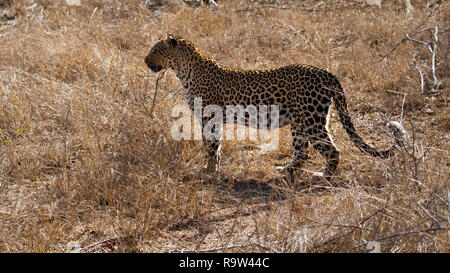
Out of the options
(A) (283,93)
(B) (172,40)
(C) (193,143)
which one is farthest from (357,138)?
(B) (172,40)


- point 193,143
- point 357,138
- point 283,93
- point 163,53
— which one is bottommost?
point 193,143

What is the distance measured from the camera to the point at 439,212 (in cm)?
369

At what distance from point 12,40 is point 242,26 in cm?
405

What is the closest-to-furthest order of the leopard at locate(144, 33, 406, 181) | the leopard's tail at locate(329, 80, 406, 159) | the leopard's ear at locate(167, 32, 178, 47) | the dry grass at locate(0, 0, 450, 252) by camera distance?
the dry grass at locate(0, 0, 450, 252), the leopard's tail at locate(329, 80, 406, 159), the leopard at locate(144, 33, 406, 181), the leopard's ear at locate(167, 32, 178, 47)

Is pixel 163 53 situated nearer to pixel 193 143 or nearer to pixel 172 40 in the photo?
pixel 172 40

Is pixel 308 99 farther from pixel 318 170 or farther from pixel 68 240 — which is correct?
pixel 68 240

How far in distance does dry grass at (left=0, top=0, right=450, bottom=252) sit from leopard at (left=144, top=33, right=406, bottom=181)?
243 mm

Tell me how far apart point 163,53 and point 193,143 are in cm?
112

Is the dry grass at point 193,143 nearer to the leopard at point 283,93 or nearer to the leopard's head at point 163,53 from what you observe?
the leopard at point 283,93

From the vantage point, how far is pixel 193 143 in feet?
20.7

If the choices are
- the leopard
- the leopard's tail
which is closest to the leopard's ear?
the leopard

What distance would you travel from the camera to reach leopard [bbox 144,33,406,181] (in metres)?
5.38

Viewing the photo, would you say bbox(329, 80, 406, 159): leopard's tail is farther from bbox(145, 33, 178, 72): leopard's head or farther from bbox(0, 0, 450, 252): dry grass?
bbox(145, 33, 178, 72): leopard's head
